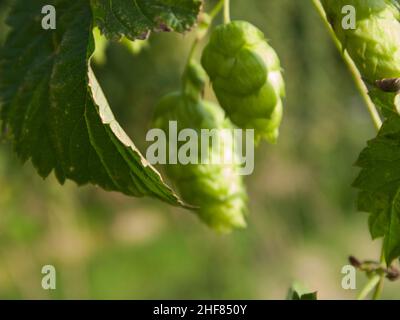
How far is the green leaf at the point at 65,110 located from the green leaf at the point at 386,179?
0.19 metres

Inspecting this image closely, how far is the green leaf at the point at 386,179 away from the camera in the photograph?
73cm

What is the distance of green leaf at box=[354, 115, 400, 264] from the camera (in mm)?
734

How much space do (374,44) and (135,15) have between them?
24 centimetres

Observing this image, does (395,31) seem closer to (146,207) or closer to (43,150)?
(43,150)

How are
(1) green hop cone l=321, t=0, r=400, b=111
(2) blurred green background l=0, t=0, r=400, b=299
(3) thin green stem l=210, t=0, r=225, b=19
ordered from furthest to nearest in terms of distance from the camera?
1. (2) blurred green background l=0, t=0, r=400, b=299
2. (3) thin green stem l=210, t=0, r=225, b=19
3. (1) green hop cone l=321, t=0, r=400, b=111

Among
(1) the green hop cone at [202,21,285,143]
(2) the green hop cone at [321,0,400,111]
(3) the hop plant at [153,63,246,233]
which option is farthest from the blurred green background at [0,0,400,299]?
(2) the green hop cone at [321,0,400,111]

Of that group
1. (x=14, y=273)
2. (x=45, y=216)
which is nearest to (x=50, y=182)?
(x=14, y=273)

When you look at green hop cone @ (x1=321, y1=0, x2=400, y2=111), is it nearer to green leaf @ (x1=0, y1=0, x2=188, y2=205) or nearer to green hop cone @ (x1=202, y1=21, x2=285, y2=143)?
green hop cone @ (x1=202, y1=21, x2=285, y2=143)

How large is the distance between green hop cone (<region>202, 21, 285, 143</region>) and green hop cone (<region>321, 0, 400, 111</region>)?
92 mm

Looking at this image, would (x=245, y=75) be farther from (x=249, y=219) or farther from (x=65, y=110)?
(x=249, y=219)

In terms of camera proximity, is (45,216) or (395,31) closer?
(395,31)

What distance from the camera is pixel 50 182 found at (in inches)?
150

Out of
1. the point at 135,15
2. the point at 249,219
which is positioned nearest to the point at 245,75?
the point at 135,15
